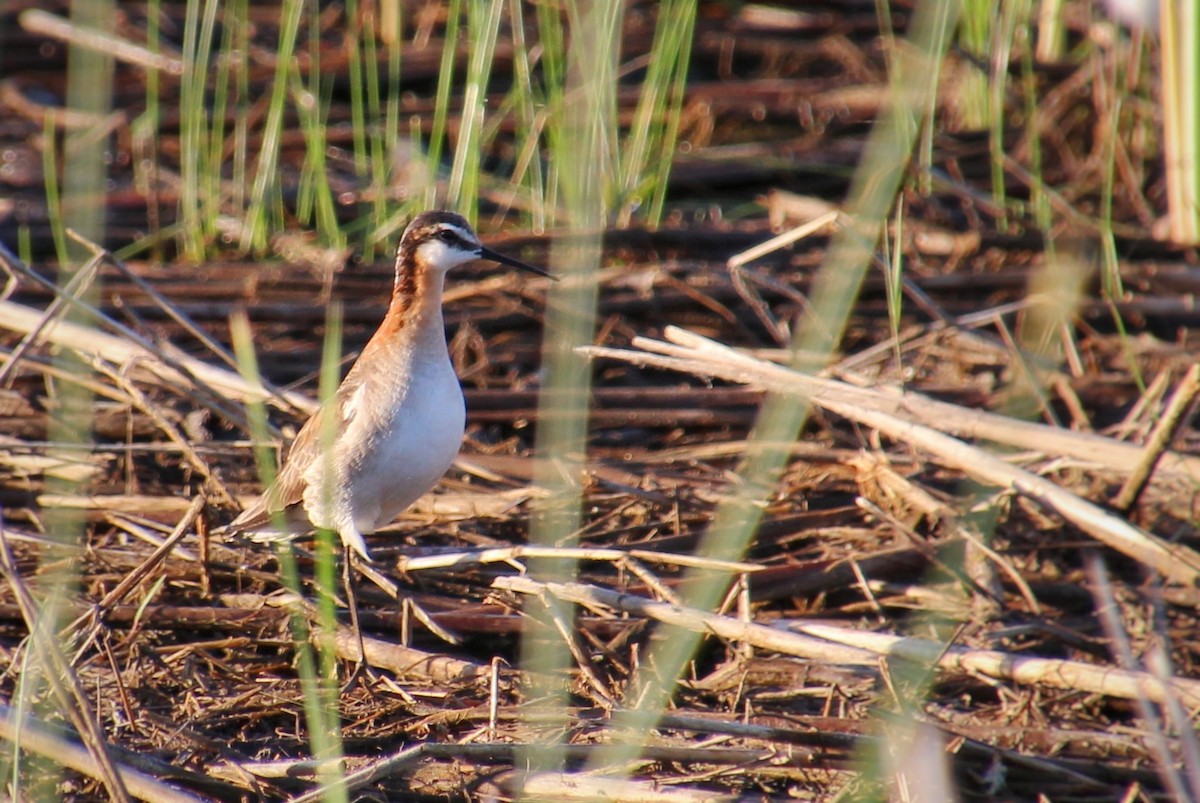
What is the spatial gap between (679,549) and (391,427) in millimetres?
1091

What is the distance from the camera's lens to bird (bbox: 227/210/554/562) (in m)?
4.83

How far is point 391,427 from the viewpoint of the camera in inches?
191

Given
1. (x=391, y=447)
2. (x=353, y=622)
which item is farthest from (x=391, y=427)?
(x=353, y=622)

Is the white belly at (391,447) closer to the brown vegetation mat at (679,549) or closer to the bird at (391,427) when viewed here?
the bird at (391,427)

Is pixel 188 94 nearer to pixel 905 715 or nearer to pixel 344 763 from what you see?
pixel 344 763

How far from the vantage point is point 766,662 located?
448 cm

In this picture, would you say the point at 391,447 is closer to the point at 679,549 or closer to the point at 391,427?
the point at 391,427

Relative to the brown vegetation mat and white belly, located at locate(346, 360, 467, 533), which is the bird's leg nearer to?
the brown vegetation mat

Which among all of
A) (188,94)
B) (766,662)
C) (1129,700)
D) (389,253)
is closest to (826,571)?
(766,662)

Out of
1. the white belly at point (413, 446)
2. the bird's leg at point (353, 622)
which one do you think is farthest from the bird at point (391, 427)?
the bird's leg at point (353, 622)

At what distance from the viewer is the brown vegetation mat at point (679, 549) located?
397cm

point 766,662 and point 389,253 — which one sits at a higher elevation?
point 389,253

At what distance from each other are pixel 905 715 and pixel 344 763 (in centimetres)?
150

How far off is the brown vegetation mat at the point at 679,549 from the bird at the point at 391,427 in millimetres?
194
